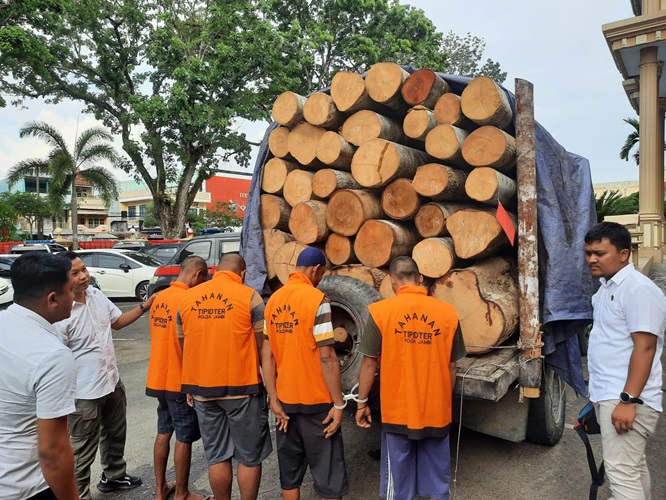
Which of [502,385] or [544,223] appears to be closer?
[502,385]

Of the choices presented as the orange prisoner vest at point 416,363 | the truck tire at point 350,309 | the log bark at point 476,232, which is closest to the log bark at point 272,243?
the truck tire at point 350,309

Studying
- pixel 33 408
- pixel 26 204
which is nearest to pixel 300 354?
pixel 33 408

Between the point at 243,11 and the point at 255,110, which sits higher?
the point at 243,11

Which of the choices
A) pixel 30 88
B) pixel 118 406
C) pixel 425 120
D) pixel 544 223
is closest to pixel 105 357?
pixel 118 406

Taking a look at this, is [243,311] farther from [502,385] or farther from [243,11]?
[243,11]

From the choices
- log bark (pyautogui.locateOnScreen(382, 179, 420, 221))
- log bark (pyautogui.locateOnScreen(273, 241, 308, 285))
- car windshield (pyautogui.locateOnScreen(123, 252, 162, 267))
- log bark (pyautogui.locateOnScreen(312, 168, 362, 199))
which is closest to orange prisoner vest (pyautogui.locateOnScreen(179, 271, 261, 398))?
log bark (pyautogui.locateOnScreen(273, 241, 308, 285))

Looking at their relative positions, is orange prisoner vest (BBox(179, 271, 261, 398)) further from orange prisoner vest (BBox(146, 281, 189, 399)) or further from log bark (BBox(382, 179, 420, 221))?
log bark (BBox(382, 179, 420, 221))

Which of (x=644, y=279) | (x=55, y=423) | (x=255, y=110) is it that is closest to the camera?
(x=55, y=423)

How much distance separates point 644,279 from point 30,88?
726 inches

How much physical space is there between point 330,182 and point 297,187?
36cm

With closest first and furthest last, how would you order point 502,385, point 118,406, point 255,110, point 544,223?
point 502,385 → point 544,223 → point 118,406 → point 255,110

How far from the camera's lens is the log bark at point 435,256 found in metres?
3.14

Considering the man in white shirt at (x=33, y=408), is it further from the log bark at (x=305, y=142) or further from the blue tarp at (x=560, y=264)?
the blue tarp at (x=560, y=264)

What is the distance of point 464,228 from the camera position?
10.3ft
